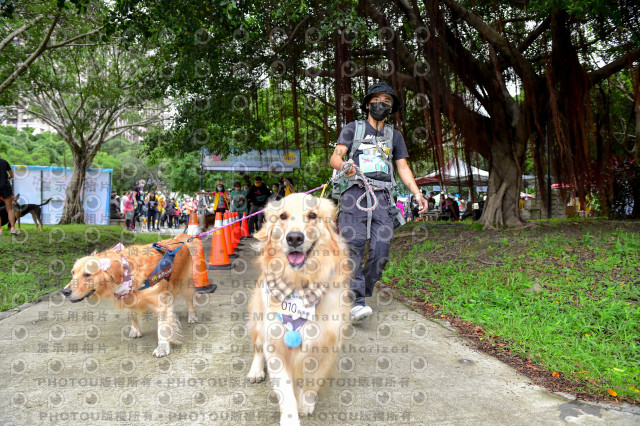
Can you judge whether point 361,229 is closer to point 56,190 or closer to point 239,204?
point 239,204

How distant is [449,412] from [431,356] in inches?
34.0

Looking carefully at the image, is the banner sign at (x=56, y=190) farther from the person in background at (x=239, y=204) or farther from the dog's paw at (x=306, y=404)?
the dog's paw at (x=306, y=404)

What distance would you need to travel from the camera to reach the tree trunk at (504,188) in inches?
351

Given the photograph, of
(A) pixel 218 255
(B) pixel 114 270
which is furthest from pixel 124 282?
(A) pixel 218 255

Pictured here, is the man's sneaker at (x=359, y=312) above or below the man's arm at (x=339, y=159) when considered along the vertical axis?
below

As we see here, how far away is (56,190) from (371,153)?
1989 centimetres

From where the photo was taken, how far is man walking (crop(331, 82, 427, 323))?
145 inches

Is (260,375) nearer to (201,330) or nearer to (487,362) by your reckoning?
(201,330)

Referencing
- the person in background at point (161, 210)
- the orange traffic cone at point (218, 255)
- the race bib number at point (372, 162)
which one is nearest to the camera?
the race bib number at point (372, 162)

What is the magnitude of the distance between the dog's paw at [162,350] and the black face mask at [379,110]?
8.67 feet

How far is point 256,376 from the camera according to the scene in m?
2.74

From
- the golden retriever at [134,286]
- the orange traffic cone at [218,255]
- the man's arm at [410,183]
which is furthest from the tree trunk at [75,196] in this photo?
the man's arm at [410,183]

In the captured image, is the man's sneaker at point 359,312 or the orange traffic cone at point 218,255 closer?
the man's sneaker at point 359,312

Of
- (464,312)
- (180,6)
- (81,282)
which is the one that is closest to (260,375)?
(81,282)
